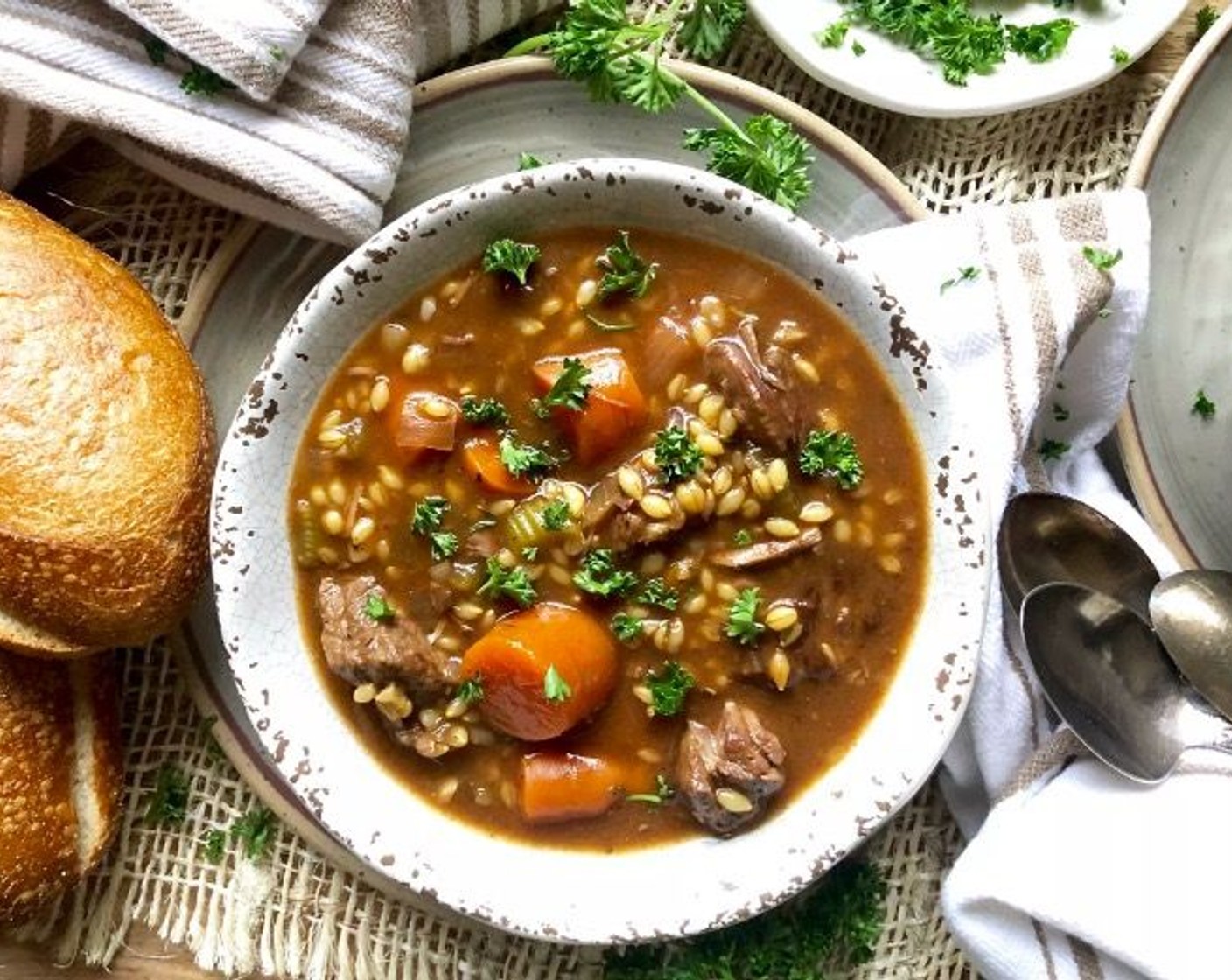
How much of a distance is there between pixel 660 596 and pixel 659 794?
531 millimetres

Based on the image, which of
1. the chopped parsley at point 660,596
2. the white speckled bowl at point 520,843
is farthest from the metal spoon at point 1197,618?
the chopped parsley at point 660,596

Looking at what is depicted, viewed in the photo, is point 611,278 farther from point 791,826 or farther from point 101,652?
point 101,652

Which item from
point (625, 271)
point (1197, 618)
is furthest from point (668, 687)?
point (1197, 618)

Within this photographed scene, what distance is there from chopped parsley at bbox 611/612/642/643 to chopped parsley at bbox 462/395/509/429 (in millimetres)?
581

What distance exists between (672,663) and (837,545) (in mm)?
522

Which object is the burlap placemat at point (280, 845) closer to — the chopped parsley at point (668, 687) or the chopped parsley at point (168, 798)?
the chopped parsley at point (168, 798)

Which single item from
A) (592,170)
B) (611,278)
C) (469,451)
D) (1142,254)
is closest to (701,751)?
(469,451)

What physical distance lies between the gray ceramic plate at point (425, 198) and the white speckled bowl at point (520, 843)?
326mm

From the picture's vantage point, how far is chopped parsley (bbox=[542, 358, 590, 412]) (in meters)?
3.86

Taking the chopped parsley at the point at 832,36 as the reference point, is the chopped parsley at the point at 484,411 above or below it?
below

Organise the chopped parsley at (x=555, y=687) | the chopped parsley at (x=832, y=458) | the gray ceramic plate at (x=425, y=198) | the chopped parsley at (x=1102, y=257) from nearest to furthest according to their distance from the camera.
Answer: the chopped parsley at (x=555, y=687)
the chopped parsley at (x=832, y=458)
the chopped parsley at (x=1102, y=257)
the gray ceramic plate at (x=425, y=198)

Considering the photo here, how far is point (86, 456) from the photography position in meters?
3.86

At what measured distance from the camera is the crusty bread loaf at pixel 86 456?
3832 millimetres

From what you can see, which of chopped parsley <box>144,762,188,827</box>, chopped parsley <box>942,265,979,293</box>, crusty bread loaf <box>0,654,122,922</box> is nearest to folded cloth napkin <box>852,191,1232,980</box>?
chopped parsley <box>942,265,979,293</box>
